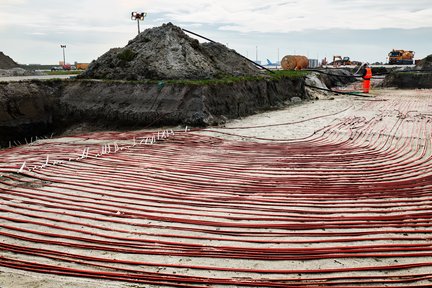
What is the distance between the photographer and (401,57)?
40.1 meters

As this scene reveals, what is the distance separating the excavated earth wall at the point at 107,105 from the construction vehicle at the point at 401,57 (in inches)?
1351

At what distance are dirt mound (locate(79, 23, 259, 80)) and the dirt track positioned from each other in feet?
14.1

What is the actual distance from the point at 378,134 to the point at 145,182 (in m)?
5.73

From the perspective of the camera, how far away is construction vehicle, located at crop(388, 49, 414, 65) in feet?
131

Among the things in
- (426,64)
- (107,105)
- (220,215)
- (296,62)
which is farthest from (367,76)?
(220,215)

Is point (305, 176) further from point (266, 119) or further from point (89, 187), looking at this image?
point (266, 119)

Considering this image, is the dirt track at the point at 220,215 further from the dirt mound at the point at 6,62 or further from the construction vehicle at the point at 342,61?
the construction vehicle at the point at 342,61

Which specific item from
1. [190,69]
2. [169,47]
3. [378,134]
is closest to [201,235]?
[378,134]

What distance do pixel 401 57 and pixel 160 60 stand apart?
3592 centimetres

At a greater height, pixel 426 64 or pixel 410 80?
pixel 426 64

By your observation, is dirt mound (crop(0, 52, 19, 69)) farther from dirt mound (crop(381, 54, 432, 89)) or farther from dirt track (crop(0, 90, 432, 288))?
dirt mound (crop(381, 54, 432, 89))

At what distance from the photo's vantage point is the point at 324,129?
31.1 ft

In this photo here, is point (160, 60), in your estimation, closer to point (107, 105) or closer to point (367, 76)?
point (107, 105)

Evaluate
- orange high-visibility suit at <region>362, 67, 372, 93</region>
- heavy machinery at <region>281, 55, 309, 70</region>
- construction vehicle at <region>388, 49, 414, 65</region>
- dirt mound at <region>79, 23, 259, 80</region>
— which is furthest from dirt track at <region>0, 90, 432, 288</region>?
construction vehicle at <region>388, 49, 414, 65</region>
